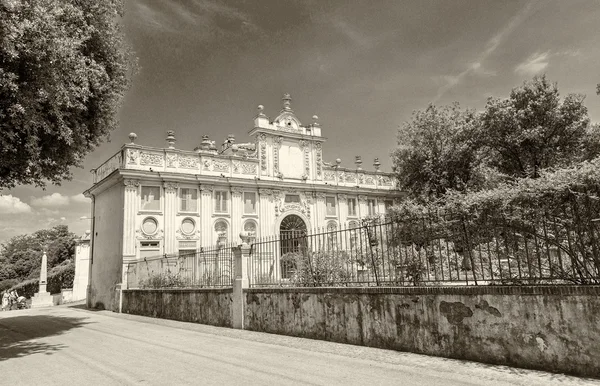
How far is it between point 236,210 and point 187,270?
8.49 m

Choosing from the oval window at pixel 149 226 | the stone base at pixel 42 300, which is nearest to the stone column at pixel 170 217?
the oval window at pixel 149 226

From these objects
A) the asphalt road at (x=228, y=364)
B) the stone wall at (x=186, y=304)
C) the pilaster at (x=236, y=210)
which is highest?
the pilaster at (x=236, y=210)

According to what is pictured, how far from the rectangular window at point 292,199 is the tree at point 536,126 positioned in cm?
1226

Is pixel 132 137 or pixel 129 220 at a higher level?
pixel 132 137

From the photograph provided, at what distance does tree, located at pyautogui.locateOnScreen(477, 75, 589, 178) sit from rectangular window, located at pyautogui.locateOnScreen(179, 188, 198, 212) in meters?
17.8

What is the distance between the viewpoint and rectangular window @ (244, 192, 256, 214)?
24.9m

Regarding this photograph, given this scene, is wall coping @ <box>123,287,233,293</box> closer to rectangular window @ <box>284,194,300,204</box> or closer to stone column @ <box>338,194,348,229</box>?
rectangular window @ <box>284,194,300,204</box>

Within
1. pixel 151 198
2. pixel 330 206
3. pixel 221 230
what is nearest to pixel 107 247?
pixel 151 198

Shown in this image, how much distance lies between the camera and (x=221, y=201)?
24094 millimetres

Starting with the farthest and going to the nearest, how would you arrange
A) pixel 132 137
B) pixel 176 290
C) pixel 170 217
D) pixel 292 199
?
pixel 292 199 → pixel 170 217 → pixel 132 137 → pixel 176 290

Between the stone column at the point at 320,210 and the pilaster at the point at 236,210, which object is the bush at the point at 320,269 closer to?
the pilaster at the point at 236,210

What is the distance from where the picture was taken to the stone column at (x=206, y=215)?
23.1 meters

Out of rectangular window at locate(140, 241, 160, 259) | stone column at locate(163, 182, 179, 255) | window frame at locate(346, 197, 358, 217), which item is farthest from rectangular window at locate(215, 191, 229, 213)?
window frame at locate(346, 197, 358, 217)

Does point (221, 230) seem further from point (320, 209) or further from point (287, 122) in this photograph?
point (287, 122)
